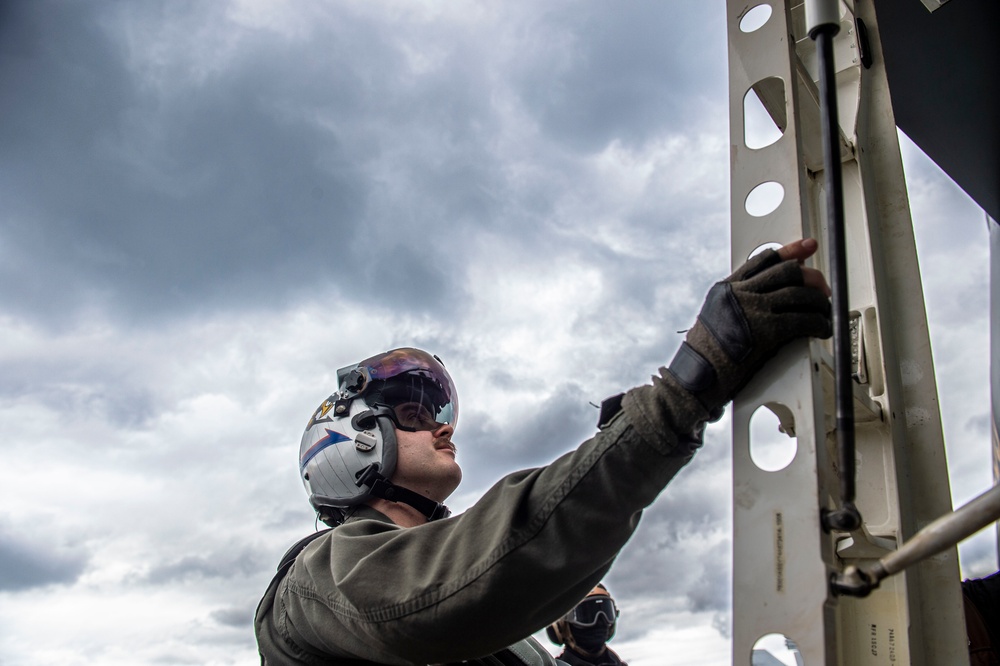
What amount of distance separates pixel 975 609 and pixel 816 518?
1.45 metres

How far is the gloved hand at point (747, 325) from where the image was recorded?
1.47 metres

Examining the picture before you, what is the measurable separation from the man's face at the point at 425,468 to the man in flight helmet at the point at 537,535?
626 millimetres

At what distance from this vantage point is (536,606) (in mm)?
1696

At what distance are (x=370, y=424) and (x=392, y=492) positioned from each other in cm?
28

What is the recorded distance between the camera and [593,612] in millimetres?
5777

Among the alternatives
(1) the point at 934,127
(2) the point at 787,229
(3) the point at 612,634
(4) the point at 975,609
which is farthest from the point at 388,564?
(3) the point at 612,634

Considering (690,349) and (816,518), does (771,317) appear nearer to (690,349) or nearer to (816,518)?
(690,349)

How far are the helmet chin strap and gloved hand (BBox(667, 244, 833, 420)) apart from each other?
1498 millimetres

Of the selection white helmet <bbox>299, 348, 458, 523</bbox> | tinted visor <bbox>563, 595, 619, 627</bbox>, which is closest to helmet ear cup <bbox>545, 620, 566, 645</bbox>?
tinted visor <bbox>563, 595, 619, 627</bbox>

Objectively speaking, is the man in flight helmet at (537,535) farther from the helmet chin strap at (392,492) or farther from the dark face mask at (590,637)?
the dark face mask at (590,637)

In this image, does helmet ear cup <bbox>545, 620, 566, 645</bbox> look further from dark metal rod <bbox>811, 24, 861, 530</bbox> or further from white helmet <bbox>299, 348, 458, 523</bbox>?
dark metal rod <bbox>811, 24, 861, 530</bbox>

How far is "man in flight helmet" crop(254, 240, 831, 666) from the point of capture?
150cm

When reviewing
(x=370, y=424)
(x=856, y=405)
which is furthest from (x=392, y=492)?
(x=856, y=405)

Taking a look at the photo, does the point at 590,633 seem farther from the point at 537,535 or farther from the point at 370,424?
the point at 537,535
